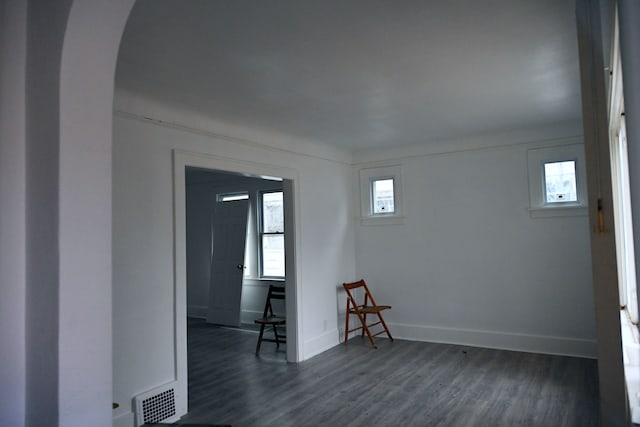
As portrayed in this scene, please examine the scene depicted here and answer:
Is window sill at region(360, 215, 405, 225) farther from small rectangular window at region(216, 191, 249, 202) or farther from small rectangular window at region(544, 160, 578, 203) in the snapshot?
small rectangular window at region(216, 191, 249, 202)

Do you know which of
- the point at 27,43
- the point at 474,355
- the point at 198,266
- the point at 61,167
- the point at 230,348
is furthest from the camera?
the point at 198,266

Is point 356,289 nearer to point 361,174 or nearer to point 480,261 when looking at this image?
point 361,174

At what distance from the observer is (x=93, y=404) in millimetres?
1399

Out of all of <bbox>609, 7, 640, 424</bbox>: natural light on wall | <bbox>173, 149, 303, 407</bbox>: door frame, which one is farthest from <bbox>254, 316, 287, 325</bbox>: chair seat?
<bbox>609, 7, 640, 424</bbox>: natural light on wall

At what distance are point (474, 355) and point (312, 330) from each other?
6.08 feet

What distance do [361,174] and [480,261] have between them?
1.96m

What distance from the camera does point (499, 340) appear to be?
538cm

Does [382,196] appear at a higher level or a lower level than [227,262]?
A: higher

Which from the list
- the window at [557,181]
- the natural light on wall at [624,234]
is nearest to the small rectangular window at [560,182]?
the window at [557,181]

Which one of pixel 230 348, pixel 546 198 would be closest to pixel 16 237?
pixel 230 348

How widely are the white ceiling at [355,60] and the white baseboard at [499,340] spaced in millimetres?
2446

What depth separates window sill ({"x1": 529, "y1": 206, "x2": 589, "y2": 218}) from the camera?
493 centimetres

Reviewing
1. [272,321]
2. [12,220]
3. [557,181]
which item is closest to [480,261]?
[557,181]

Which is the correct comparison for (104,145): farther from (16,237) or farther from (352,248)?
(352,248)
